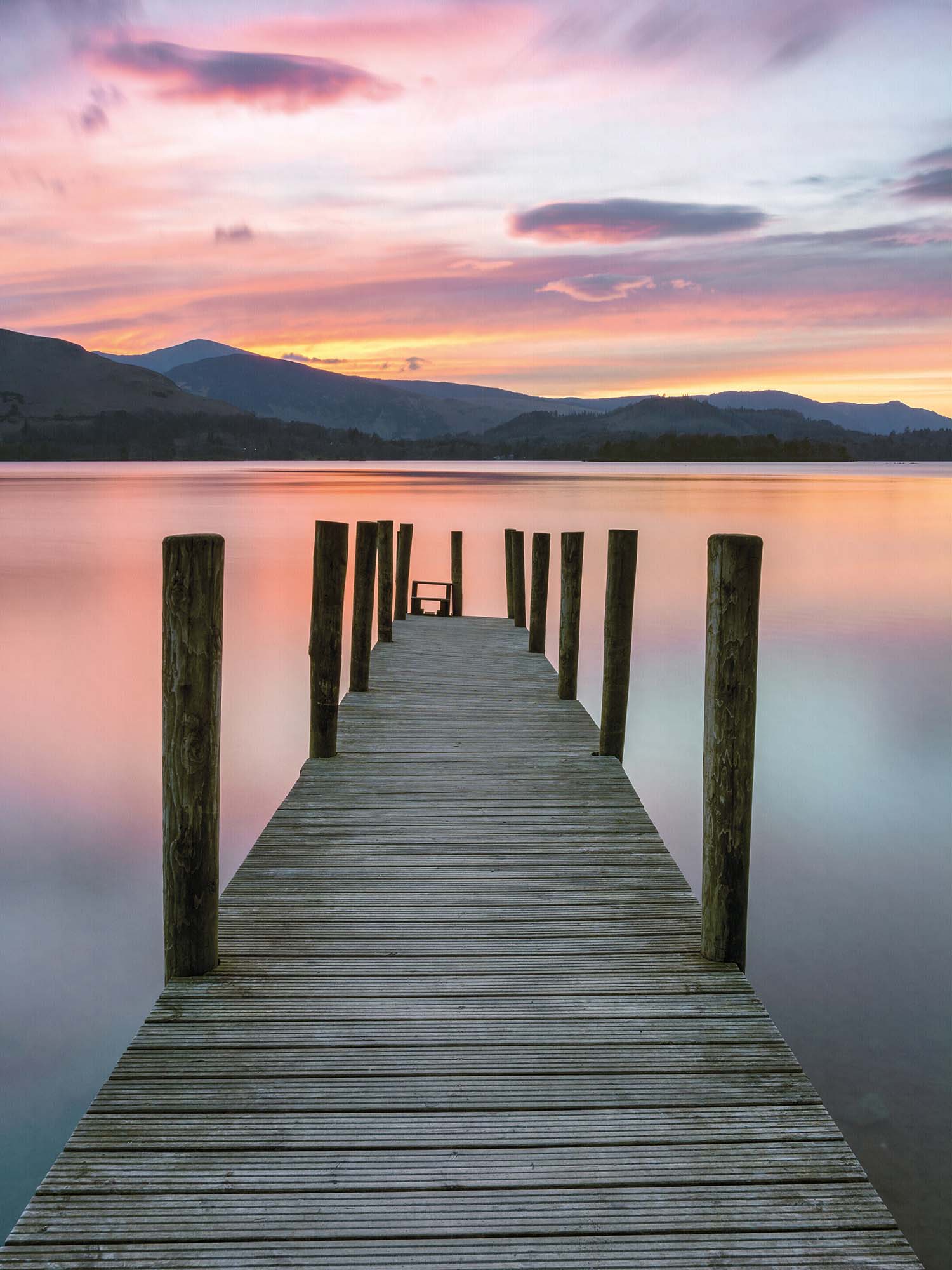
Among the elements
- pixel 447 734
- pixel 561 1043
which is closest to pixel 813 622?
pixel 447 734

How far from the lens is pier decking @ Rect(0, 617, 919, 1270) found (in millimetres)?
2475

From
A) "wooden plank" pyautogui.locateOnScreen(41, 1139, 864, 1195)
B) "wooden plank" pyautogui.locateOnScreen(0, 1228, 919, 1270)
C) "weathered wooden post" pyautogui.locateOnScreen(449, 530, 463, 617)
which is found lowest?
"wooden plank" pyautogui.locateOnScreen(0, 1228, 919, 1270)

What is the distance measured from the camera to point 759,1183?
2668mm

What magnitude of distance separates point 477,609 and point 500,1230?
2123cm

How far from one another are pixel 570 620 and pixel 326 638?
109 inches

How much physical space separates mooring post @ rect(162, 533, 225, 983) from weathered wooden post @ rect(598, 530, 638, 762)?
3703 mm

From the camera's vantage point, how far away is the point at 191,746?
3.62 meters

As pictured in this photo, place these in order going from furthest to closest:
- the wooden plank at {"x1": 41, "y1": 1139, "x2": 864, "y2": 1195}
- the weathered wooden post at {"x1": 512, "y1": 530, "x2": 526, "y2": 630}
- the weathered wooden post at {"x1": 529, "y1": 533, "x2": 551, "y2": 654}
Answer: the weathered wooden post at {"x1": 512, "y1": 530, "x2": 526, "y2": 630}, the weathered wooden post at {"x1": 529, "y1": 533, "x2": 551, "y2": 654}, the wooden plank at {"x1": 41, "y1": 1139, "x2": 864, "y2": 1195}

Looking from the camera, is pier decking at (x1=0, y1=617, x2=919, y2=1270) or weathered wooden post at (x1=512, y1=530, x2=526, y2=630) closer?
pier decking at (x1=0, y1=617, x2=919, y2=1270)

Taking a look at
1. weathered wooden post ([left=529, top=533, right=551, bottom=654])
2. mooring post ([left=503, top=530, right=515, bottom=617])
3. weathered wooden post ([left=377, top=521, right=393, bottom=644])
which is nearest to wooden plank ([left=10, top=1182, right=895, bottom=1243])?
weathered wooden post ([left=529, top=533, right=551, bottom=654])

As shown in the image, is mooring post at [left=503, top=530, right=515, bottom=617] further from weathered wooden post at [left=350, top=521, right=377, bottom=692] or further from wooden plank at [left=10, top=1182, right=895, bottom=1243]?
wooden plank at [left=10, top=1182, right=895, bottom=1243]

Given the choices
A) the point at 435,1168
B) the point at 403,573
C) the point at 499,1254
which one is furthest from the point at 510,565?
the point at 499,1254

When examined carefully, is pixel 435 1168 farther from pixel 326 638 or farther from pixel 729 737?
pixel 326 638

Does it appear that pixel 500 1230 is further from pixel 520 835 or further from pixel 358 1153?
pixel 520 835
